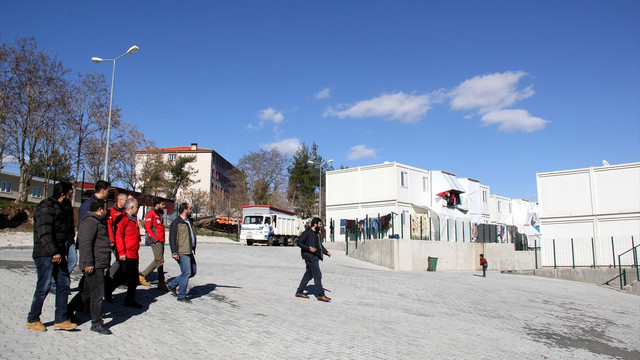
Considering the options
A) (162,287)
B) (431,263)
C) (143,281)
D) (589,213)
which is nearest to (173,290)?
(162,287)

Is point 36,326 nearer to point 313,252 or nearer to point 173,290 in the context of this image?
point 173,290

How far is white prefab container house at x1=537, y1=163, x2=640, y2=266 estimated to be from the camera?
1126 inches

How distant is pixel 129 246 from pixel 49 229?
67.2 inches

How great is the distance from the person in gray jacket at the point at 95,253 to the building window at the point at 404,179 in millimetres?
34164

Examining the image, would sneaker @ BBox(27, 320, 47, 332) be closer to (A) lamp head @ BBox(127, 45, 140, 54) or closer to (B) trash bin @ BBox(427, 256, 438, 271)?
(A) lamp head @ BBox(127, 45, 140, 54)

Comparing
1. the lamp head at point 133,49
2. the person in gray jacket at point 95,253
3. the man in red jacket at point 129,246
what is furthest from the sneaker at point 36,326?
the lamp head at point 133,49

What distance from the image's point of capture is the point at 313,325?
306 inches

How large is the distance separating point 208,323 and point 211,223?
38.7m

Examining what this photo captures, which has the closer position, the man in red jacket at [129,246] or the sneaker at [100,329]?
the sneaker at [100,329]

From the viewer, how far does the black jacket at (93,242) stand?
19.6 ft

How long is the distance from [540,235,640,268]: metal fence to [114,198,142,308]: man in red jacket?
26704mm

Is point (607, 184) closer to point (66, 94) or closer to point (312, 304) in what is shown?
point (312, 304)

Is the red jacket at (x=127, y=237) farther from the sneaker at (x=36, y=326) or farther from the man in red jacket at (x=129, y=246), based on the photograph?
the sneaker at (x=36, y=326)

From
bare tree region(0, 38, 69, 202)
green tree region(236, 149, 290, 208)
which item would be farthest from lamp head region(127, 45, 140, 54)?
green tree region(236, 149, 290, 208)
